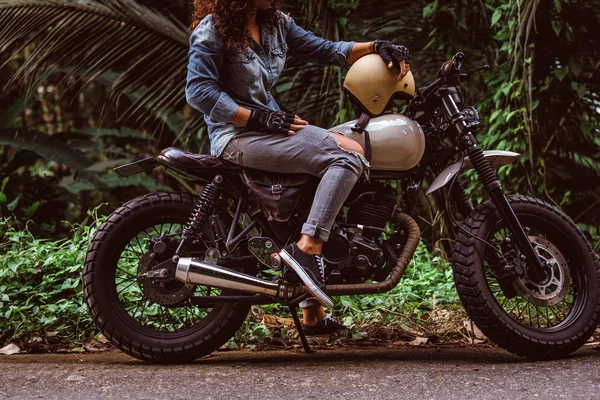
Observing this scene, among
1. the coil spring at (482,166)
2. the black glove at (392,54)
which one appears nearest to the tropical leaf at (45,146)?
the black glove at (392,54)

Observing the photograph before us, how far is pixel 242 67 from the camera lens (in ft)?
11.9

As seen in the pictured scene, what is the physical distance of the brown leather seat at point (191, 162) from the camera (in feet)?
11.9

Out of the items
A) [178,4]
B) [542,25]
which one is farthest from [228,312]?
[178,4]

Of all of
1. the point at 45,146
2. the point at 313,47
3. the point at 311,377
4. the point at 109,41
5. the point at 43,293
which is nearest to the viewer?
the point at 311,377

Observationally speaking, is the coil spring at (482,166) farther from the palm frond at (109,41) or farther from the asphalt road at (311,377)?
the palm frond at (109,41)

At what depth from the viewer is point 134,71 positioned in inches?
267

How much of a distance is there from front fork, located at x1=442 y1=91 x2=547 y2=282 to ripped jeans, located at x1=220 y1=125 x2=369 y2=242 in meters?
0.55

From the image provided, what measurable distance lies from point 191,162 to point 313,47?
3.09 feet

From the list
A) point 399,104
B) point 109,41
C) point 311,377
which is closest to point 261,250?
point 311,377

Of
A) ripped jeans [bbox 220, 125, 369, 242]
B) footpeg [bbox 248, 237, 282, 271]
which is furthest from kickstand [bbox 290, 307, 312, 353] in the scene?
ripped jeans [bbox 220, 125, 369, 242]

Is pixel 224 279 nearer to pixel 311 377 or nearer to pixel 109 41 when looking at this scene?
pixel 311 377

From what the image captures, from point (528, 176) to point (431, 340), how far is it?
1.95 metres

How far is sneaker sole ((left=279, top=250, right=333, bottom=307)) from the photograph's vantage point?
344cm

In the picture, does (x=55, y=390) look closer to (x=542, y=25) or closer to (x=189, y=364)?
(x=189, y=364)
